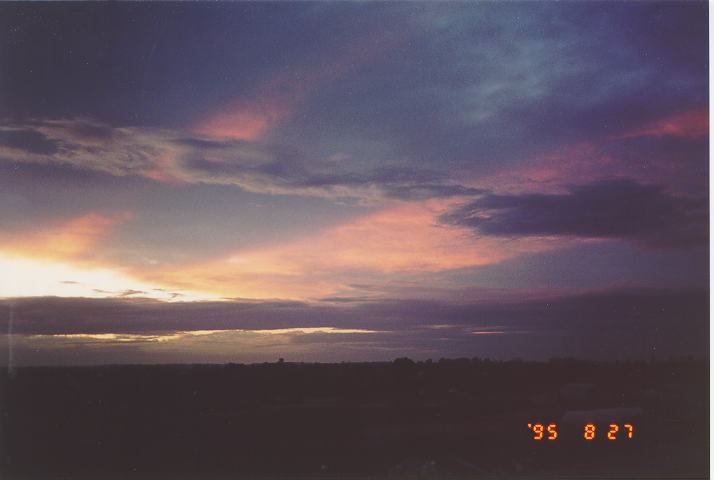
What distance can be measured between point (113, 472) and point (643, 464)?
421 inches

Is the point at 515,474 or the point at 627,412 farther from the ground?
the point at 627,412

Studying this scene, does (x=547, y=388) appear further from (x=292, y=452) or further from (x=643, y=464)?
(x=292, y=452)

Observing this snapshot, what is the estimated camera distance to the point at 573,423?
816 cm

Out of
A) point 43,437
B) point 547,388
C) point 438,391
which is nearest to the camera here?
point 547,388

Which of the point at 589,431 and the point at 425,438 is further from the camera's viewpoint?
the point at 425,438

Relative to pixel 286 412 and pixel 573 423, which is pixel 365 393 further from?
pixel 573 423

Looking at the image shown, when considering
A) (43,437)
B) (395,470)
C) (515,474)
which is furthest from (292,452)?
(43,437)

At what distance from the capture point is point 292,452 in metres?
13.6

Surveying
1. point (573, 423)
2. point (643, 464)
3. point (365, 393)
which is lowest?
point (365, 393)

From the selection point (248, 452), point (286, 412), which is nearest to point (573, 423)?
point (248, 452)

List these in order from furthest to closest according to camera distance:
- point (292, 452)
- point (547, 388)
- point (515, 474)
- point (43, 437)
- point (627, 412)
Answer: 1. point (43, 437)
2. point (292, 452)
3. point (547, 388)
4. point (515, 474)
5. point (627, 412)

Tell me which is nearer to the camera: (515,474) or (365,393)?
(515,474)

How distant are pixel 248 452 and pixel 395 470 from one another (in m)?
6.56

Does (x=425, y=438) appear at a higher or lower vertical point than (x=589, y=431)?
lower
